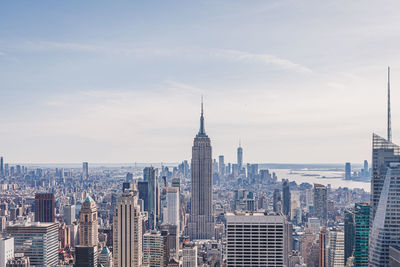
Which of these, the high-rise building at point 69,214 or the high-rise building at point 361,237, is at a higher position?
the high-rise building at point 361,237

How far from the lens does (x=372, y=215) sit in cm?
2803

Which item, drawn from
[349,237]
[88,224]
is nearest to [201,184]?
[88,224]

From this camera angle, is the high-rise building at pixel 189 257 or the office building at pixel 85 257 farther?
the high-rise building at pixel 189 257

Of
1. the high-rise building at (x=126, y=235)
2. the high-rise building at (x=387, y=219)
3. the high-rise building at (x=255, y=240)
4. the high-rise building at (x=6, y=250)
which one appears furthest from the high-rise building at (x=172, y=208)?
the high-rise building at (x=255, y=240)

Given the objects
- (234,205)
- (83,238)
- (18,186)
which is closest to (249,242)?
(83,238)

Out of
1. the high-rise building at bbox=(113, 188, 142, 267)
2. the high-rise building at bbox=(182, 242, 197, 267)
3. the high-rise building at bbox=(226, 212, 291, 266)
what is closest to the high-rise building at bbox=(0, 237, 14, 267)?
the high-rise building at bbox=(113, 188, 142, 267)

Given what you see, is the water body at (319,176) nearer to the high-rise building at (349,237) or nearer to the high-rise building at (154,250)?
the high-rise building at (349,237)

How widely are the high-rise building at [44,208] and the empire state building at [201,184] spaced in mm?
22163

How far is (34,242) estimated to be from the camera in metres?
36.2

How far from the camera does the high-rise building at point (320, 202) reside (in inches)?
2634

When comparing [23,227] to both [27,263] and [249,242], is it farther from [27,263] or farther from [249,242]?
[249,242]

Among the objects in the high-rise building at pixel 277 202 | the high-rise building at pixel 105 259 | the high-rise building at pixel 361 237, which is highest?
Result: the high-rise building at pixel 361 237

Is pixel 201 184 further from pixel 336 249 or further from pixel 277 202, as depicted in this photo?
pixel 336 249

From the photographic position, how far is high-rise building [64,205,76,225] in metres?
64.2
